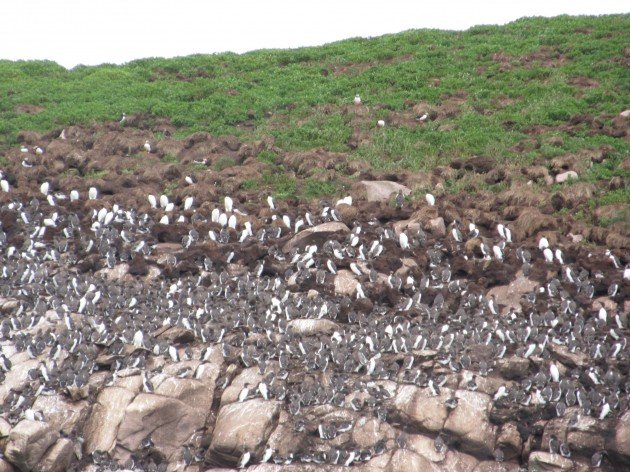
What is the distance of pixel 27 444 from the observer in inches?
700

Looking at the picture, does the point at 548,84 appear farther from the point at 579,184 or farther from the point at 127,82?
the point at 127,82

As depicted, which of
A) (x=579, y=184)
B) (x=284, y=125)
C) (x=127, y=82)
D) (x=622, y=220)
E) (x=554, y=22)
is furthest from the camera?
(x=554, y=22)

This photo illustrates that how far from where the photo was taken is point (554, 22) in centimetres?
4794

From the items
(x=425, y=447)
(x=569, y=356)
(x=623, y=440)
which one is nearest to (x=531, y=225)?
(x=569, y=356)

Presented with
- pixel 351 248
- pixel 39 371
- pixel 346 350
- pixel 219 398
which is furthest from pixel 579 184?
pixel 39 371

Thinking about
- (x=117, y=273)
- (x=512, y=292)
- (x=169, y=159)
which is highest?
(x=169, y=159)

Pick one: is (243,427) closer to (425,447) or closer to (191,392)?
(191,392)

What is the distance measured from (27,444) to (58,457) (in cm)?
74

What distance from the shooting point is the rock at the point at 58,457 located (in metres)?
17.8

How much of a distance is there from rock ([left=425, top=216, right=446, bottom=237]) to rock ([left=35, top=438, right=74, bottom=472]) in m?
13.2

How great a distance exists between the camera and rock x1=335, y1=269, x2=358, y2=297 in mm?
23188

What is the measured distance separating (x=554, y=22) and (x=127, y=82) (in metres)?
25.5

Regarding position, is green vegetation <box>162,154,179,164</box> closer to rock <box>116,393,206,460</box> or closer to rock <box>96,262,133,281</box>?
rock <box>96,262,133,281</box>

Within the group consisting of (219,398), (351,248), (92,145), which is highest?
(92,145)
